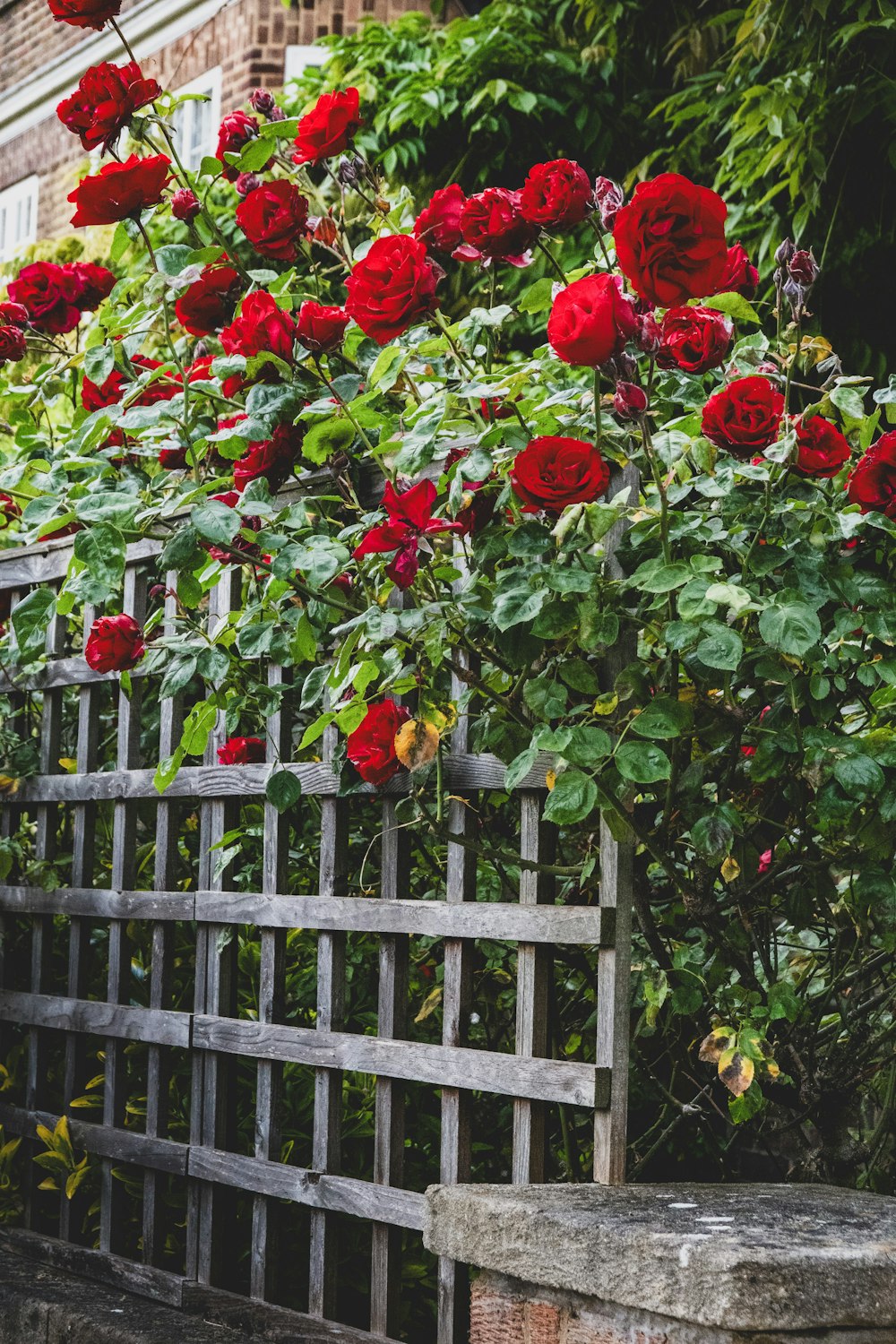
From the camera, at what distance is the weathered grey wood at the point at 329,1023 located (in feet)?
8.11

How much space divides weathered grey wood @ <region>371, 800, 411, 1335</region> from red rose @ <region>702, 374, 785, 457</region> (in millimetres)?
876

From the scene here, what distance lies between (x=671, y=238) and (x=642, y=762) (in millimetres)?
650

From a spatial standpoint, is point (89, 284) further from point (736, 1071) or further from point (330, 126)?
point (736, 1071)

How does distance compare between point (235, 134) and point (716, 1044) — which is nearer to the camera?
point (716, 1044)

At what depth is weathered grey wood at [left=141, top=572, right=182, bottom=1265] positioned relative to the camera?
289 centimetres

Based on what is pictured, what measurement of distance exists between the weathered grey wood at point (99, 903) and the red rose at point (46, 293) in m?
1.15

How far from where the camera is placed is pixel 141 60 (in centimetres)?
796

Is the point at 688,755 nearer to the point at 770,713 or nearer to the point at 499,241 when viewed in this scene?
the point at 770,713

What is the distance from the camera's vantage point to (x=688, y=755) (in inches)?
84.4

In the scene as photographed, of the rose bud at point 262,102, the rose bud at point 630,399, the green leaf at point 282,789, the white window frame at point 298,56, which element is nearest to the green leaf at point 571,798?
the rose bud at point 630,399

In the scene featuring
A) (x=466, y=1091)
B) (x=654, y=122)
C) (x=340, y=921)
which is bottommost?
(x=466, y=1091)

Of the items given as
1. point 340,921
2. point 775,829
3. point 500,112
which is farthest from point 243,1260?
point 500,112

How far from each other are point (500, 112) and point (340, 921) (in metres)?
5.21

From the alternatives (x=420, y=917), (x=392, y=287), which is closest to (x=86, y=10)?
(x=392, y=287)
